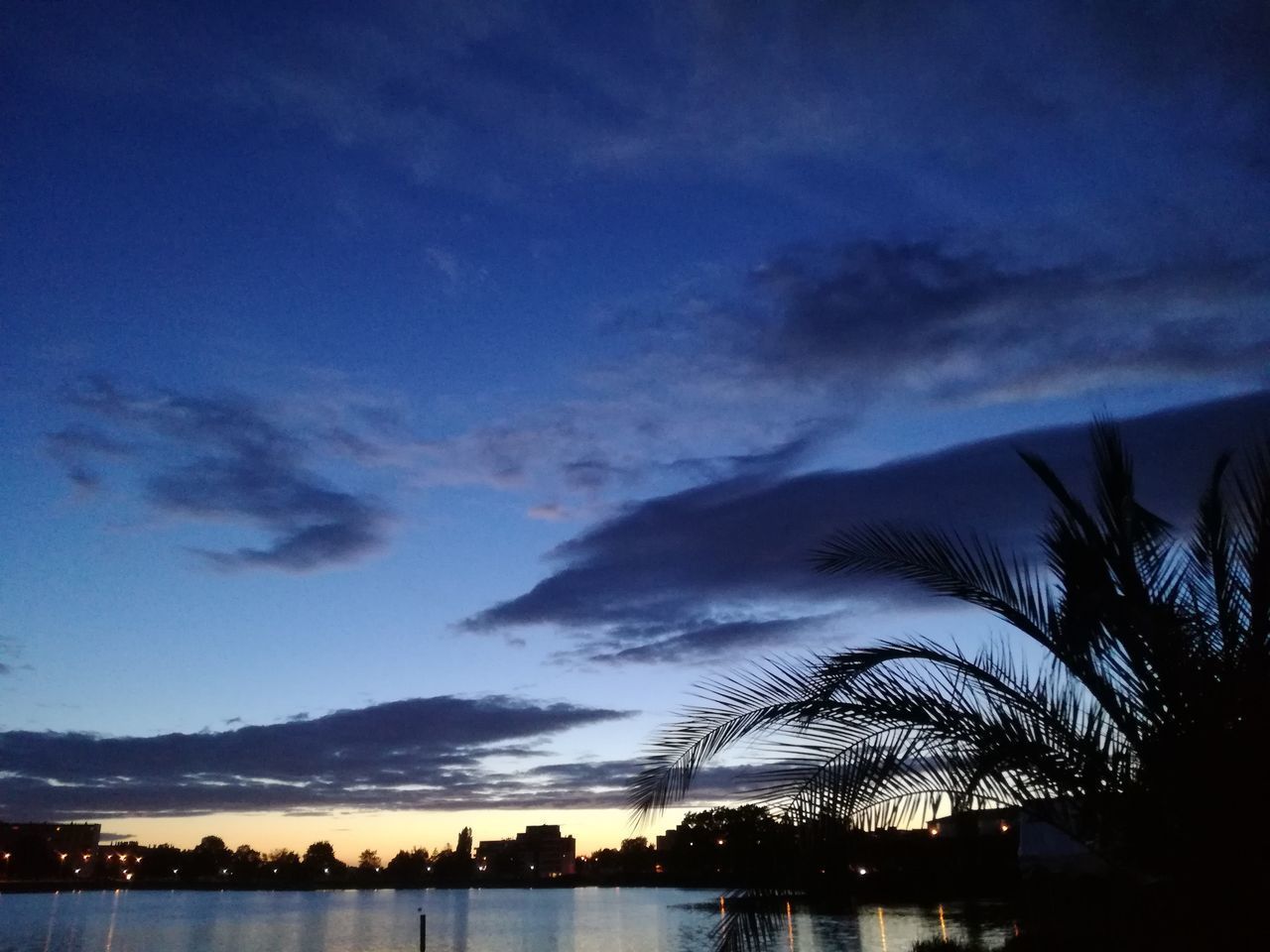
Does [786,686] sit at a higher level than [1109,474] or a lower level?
lower

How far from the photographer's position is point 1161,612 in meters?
7.68

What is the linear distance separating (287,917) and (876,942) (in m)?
80.6

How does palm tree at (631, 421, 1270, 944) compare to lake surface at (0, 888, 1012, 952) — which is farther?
lake surface at (0, 888, 1012, 952)

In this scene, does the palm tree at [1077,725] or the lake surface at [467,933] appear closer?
the palm tree at [1077,725]

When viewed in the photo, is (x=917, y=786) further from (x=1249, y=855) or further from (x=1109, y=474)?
(x=1109, y=474)

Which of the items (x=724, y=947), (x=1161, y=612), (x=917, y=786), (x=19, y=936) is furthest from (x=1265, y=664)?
(x=19, y=936)

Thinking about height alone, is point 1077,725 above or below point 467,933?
above

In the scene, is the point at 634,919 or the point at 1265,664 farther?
the point at 634,919

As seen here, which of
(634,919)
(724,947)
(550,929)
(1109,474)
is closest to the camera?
(724,947)

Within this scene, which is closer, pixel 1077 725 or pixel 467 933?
pixel 1077 725

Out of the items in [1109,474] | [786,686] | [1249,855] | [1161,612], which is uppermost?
[1109,474]

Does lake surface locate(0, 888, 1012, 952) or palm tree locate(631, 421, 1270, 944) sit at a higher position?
palm tree locate(631, 421, 1270, 944)

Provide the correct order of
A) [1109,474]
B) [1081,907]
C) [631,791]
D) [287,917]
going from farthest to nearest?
[287,917]
[1081,907]
[1109,474]
[631,791]

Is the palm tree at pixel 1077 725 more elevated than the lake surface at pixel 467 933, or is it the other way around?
the palm tree at pixel 1077 725
